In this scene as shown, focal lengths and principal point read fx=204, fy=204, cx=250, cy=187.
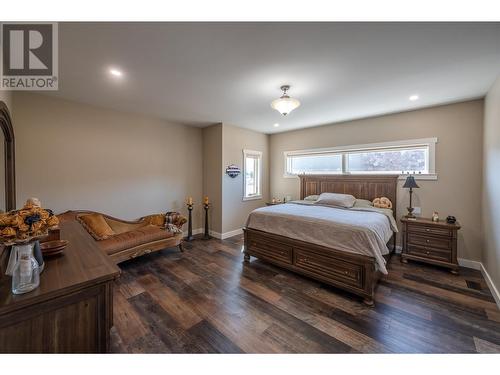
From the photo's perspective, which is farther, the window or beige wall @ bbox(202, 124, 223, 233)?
the window

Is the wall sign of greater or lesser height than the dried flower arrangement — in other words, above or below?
above

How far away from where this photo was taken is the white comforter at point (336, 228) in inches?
93.8

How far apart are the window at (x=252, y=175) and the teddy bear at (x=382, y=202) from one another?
2740mm

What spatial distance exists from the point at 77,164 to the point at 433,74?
5.09m

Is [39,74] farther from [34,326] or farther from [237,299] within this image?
[237,299]

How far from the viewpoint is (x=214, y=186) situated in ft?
15.6

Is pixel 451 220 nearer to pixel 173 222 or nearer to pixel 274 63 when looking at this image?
pixel 274 63

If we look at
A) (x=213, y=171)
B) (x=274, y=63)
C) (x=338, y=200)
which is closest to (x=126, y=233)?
(x=213, y=171)

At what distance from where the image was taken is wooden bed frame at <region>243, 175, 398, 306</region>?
2340 millimetres

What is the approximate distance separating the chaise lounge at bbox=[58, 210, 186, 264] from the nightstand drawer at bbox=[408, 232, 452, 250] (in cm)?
393

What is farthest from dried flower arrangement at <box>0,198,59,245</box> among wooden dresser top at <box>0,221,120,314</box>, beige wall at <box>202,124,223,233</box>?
beige wall at <box>202,124,223,233</box>

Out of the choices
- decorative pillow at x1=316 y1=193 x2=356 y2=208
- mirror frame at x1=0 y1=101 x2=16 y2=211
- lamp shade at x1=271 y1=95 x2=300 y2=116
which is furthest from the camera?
decorative pillow at x1=316 y1=193 x2=356 y2=208

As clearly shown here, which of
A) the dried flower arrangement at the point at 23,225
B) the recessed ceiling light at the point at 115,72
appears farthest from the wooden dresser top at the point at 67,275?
the recessed ceiling light at the point at 115,72

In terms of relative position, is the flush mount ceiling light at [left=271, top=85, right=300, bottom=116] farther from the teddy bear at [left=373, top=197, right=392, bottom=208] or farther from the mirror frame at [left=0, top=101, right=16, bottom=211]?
the mirror frame at [left=0, top=101, right=16, bottom=211]
